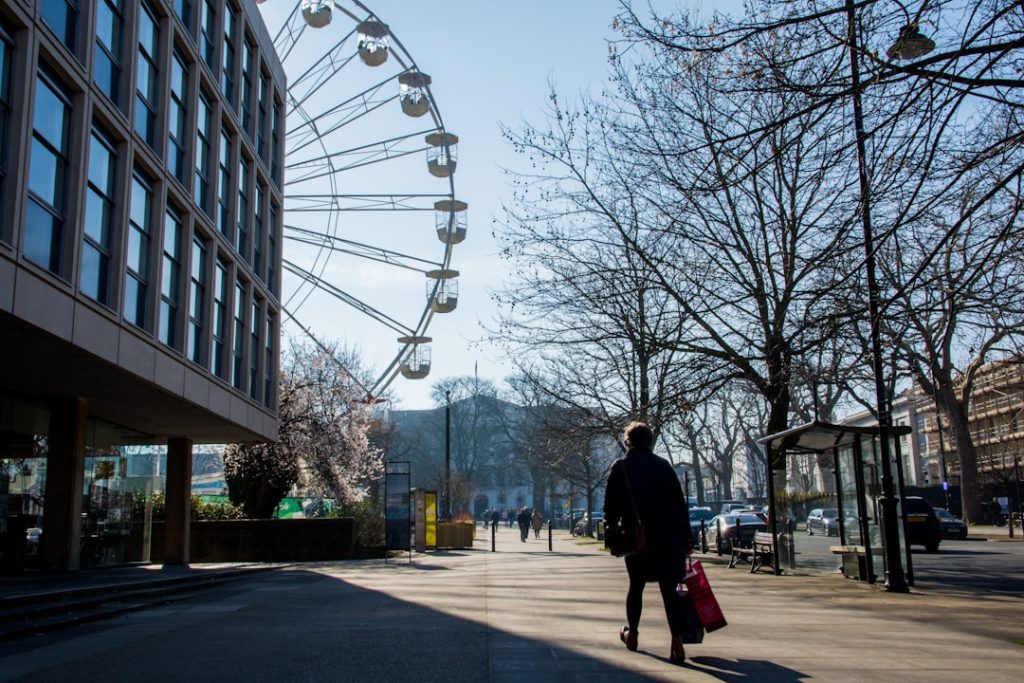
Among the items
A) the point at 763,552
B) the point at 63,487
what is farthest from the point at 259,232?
the point at 763,552

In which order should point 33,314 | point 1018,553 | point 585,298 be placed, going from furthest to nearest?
point 1018,553, point 585,298, point 33,314

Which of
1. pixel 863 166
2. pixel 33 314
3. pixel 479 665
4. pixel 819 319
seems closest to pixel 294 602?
pixel 33 314

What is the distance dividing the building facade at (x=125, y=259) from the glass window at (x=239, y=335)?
63 mm

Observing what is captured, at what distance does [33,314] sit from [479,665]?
32.7 ft

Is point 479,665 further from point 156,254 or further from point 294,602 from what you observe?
point 156,254

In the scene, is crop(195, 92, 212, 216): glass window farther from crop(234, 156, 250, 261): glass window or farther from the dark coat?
the dark coat

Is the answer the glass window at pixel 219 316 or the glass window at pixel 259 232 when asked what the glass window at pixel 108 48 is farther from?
the glass window at pixel 259 232

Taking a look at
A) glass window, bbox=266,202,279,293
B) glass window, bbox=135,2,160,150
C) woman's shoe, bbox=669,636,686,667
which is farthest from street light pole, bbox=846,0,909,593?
glass window, bbox=266,202,279,293

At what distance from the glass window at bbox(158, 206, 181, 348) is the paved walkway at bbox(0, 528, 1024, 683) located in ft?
27.6

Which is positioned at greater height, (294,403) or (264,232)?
(264,232)

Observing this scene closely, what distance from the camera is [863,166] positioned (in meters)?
11.5

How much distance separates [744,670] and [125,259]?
48.0ft

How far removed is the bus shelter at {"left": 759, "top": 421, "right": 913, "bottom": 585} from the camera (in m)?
14.9

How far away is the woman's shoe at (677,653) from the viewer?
6.77 metres
